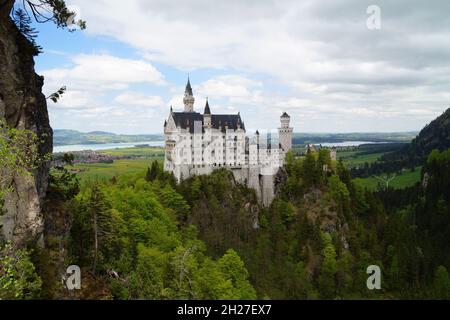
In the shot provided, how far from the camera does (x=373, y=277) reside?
93.8m

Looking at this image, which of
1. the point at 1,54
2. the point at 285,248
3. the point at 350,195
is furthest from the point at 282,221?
the point at 1,54

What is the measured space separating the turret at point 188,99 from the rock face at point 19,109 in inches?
3273

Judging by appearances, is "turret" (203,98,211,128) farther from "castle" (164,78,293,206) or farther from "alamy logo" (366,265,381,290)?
"alamy logo" (366,265,381,290)

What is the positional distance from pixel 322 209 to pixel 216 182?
30.2 m

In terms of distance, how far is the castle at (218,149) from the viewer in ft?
319

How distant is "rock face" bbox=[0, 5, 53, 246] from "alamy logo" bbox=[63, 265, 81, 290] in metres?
5.33

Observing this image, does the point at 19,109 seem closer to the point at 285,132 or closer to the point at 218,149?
the point at 218,149

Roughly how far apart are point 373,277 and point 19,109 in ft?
295

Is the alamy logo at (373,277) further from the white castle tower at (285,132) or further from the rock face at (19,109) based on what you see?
the rock face at (19,109)

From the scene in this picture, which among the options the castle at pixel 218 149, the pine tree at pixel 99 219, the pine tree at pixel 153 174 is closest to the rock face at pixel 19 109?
the pine tree at pixel 99 219

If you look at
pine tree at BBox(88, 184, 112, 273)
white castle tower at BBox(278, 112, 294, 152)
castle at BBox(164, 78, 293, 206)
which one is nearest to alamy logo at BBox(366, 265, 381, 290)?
castle at BBox(164, 78, 293, 206)

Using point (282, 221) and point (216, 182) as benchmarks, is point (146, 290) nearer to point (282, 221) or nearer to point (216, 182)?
point (216, 182)
